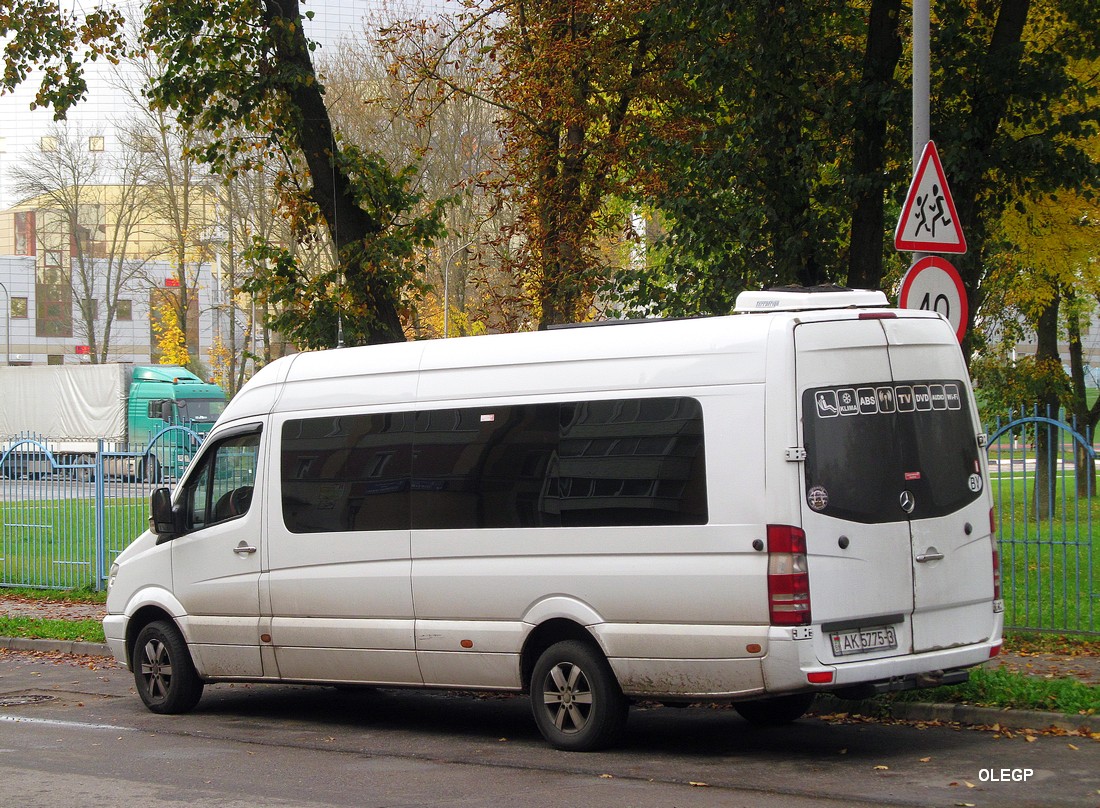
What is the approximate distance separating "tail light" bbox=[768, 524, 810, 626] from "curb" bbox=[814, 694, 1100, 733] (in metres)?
2.07

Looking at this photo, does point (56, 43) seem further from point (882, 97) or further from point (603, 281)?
point (882, 97)

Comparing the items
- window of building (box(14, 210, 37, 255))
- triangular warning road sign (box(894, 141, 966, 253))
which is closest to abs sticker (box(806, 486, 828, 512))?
triangular warning road sign (box(894, 141, 966, 253))

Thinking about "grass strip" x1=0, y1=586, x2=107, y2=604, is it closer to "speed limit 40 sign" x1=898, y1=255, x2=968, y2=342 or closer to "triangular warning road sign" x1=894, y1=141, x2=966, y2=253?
"speed limit 40 sign" x1=898, y1=255, x2=968, y2=342

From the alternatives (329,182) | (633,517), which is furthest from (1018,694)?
(329,182)

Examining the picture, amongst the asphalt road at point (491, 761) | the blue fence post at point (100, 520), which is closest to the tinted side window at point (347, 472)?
the asphalt road at point (491, 761)

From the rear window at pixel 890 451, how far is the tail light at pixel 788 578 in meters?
0.23

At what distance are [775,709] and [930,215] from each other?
3.67 metres

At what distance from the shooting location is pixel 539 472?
8.68 m

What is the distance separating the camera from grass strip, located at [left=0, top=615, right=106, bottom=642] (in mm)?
14469

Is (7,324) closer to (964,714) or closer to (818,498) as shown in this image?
(964,714)

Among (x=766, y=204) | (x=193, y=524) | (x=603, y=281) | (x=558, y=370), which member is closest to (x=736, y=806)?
(x=558, y=370)

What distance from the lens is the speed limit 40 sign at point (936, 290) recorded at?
9.96m

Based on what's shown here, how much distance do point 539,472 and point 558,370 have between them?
640mm

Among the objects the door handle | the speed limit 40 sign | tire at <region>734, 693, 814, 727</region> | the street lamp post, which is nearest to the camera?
the door handle
